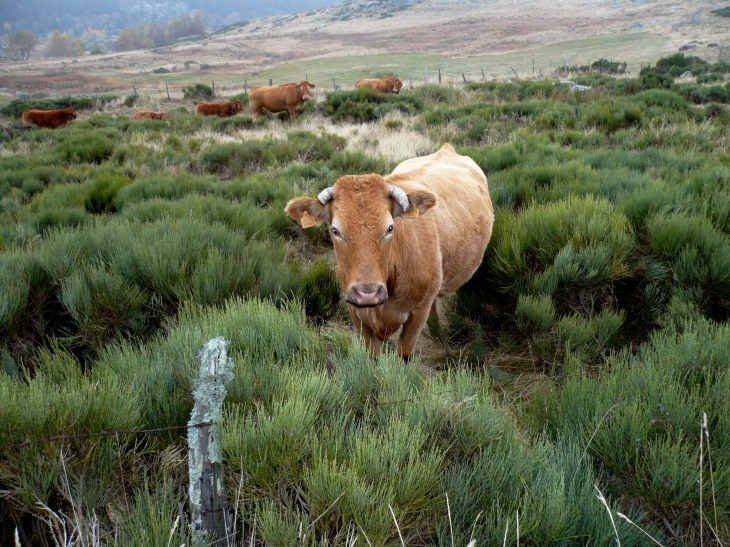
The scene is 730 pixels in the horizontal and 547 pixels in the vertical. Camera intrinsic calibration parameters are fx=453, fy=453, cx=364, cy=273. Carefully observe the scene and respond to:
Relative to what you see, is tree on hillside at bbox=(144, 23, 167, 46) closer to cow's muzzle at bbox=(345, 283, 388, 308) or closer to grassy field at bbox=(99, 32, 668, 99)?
grassy field at bbox=(99, 32, 668, 99)

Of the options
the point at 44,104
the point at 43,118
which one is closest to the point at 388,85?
the point at 43,118

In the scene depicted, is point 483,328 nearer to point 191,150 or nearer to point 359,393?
point 359,393

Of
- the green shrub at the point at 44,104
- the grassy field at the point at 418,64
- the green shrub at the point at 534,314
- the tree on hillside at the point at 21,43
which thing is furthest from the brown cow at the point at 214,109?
the tree on hillside at the point at 21,43

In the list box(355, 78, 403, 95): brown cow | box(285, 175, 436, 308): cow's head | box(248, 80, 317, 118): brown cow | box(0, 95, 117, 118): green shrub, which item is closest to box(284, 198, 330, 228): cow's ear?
box(285, 175, 436, 308): cow's head

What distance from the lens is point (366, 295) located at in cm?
288

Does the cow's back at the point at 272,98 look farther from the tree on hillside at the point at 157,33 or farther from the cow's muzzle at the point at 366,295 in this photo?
the tree on hillside at the point at 157,33

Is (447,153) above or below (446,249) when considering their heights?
above

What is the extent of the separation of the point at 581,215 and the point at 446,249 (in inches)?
57.1

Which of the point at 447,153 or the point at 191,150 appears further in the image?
the point at 191,150

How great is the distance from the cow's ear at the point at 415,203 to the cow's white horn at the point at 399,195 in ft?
0.16

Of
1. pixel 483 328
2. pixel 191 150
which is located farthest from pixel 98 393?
pixel 191 150

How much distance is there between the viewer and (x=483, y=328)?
4375 mm

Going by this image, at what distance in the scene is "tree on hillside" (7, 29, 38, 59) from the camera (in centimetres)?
11575

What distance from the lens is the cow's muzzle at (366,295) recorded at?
2871 mm
